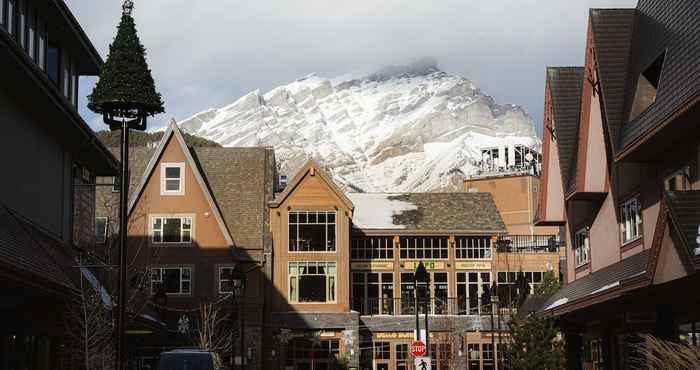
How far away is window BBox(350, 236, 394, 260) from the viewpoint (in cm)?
7506

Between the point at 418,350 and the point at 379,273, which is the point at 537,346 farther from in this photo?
the point at 379,273

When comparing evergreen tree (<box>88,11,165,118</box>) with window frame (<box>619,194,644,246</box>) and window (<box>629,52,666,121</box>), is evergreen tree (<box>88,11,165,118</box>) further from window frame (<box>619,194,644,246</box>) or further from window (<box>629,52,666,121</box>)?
window frame (<box>619,194,644,246</box>)

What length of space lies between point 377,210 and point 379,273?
524cm

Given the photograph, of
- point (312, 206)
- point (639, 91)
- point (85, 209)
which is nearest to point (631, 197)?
point (639, 91)

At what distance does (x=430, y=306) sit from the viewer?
74.4 m

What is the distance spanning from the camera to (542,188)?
41.8 meters

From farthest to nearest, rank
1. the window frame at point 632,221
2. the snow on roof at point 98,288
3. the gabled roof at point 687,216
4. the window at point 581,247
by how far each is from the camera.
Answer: the window at point 581,247 < the window frame at point 632,221 < the snow on roof at point 98,288 < the gabled roof at point 687,216

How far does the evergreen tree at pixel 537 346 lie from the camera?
3660 cm

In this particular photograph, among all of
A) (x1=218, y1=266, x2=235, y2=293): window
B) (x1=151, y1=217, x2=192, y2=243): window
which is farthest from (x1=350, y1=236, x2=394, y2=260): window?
(x1=151, y1=217, x2=192, y2=243): window

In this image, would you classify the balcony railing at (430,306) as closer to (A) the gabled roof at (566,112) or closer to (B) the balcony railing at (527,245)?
(B) the balcony railing at (527,245)

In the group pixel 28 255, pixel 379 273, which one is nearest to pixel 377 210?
pixel 379 273

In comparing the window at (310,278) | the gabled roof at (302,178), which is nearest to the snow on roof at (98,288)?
the window at (310,278)

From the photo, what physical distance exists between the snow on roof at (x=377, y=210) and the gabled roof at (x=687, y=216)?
52503 mm

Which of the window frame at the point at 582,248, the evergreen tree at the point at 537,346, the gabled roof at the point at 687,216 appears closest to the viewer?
the gabled roof at the point at 687,216
